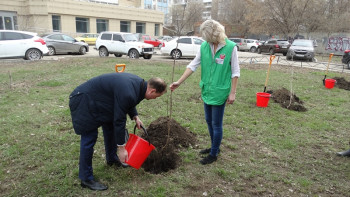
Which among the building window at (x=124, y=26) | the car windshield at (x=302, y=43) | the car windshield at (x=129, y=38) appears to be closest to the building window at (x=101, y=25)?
the building window at (x=124, y=26)

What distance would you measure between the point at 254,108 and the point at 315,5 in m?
30.5

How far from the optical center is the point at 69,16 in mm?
33344

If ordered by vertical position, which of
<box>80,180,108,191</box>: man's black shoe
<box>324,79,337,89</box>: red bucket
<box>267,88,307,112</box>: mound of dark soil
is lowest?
<box>80,180,108,191</box>: man's black shoe

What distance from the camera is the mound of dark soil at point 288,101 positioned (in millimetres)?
5926

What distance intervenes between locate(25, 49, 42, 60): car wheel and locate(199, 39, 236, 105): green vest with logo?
1212 centimetres

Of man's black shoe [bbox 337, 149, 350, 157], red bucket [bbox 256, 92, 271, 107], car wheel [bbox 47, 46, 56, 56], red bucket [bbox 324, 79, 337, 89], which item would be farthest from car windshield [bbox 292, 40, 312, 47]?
car wheel [bbox 47, 46, 56, 56]

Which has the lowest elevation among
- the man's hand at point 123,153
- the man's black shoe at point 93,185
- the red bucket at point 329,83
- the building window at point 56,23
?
the man's black shoe at point 93,185

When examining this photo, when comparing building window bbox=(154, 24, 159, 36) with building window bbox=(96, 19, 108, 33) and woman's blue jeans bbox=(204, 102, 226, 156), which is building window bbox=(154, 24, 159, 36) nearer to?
building window bbox=(96, 19, 108, 33)

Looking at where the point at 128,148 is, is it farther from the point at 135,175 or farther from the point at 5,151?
the point at 5,151

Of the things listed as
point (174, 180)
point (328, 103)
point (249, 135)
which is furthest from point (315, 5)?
point (174, 180)

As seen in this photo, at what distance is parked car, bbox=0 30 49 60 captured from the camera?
11.7 metres

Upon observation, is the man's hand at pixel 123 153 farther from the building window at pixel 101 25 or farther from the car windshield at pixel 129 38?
the building window at pixel 101 25

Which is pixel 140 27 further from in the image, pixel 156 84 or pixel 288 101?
pixel 156 84

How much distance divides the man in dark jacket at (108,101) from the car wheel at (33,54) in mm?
11861
